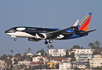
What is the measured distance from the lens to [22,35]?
359 feet

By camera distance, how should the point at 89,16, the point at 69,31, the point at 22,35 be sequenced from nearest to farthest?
1. the point at 22,35
2. the point at 69,31
3. the point at 89,16

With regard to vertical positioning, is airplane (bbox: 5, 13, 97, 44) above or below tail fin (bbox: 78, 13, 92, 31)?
below

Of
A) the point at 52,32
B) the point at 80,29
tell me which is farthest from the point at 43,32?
the point at 80,29

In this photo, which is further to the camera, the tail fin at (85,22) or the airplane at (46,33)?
the tail fin at (85,22)

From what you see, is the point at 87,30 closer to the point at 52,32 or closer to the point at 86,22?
the point at 86,22

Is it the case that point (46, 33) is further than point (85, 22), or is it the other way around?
point (85, 22)

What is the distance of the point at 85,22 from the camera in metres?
124

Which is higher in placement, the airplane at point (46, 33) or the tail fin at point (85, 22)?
the tail fin at point (85, 22)

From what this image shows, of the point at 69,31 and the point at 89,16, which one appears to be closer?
the point at 69,31

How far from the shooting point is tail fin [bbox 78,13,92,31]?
401 feet

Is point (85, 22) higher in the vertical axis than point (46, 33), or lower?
higher

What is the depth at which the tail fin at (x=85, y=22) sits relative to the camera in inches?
4811

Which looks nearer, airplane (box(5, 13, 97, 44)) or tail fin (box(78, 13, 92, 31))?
airplane (box(5, 13, 97, 44))

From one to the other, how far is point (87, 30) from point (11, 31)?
1049 inches
